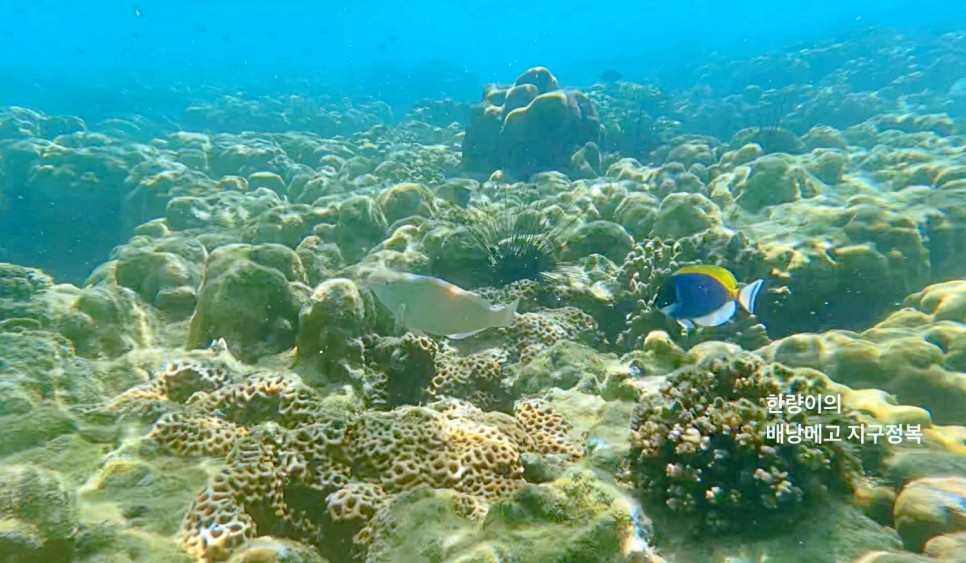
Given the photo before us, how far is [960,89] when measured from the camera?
19.0 metres

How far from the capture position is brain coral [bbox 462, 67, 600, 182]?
12.4 m

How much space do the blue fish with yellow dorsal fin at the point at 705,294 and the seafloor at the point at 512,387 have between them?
414 mm

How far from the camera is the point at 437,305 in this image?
3014 millimetres

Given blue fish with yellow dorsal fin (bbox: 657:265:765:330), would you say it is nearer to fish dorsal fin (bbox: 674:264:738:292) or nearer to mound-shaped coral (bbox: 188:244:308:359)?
fish dorsal fin (bbox: 674:264:738:292)

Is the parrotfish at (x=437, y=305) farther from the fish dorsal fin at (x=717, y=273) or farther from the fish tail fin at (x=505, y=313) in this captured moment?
the fish dorsal fin at (x=717, y=273)

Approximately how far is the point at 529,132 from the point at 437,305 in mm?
10233

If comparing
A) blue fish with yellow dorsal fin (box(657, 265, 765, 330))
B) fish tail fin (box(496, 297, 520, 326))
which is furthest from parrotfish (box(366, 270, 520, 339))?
blue fish with yellow dorsal fin (box(657, 265, 765, 330))

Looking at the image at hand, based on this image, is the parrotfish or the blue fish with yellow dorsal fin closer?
the blue fish with yellow dorsal fin

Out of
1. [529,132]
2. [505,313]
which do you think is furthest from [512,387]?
[529,132]

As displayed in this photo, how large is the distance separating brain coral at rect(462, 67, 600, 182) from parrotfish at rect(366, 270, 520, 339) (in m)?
9.48

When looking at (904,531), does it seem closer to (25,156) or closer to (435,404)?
(435,404)

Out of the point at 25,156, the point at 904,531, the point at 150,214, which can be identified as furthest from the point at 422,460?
the point at 25,156

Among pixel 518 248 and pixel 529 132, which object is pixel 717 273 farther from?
pixel 529 132

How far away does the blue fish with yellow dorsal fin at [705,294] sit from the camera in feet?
8.44
